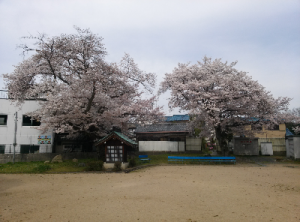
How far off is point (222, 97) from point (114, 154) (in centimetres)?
1065

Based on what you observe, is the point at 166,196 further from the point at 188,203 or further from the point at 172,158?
the point at 172,158

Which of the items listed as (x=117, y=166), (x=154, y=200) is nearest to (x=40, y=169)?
(x=117, y=166)

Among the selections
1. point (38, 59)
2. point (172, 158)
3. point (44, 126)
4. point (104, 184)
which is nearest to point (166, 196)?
point (104, 184)

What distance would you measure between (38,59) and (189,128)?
15934mm

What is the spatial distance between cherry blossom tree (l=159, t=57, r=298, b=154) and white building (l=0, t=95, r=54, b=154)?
13141mm

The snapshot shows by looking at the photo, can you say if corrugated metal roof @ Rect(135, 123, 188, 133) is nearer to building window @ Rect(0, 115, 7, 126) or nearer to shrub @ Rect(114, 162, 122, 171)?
shrub @ Rect(114, 162, 122, 171)

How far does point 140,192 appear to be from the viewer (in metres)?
9.98

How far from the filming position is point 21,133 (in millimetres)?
23266

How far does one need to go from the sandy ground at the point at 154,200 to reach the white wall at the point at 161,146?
15517mm

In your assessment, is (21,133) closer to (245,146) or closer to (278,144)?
(245,146)

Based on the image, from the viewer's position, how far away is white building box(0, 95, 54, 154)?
75.4 ft

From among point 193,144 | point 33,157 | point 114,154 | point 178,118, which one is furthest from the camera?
point 178,118

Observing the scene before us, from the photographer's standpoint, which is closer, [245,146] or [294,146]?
[294,146]

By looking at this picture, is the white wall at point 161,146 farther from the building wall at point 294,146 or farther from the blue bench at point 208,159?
the building wall at point 294,146
